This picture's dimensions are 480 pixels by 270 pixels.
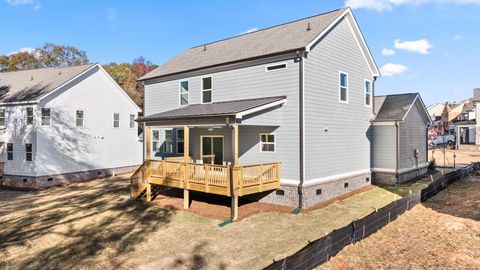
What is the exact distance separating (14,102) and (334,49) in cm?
2235

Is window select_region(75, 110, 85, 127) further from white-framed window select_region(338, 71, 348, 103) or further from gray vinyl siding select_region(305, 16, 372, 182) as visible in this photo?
white-framed window select_region(338, 71, 348, 103)

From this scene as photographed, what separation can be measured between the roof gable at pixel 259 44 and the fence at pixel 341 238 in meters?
7.38

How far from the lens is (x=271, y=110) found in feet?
48.1

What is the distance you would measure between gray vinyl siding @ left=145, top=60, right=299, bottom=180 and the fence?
155 inches

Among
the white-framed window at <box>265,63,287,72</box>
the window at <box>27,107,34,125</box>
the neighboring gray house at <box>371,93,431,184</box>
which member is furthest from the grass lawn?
the window at <box>27,107,34,125</box>

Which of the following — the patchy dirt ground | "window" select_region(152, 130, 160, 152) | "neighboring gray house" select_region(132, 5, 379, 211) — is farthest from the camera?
"window" select_region(152, 130, 160, 152)

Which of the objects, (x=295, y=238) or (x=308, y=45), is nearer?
(x=295, y=238)

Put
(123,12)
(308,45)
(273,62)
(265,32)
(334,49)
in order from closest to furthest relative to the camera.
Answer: (308,45), (273,62), (334,49), (265,32), (123,12)

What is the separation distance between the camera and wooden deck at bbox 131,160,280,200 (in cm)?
1300

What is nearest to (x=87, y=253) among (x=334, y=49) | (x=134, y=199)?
(x=134, y=199)

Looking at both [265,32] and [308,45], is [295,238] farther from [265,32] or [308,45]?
[265,32]

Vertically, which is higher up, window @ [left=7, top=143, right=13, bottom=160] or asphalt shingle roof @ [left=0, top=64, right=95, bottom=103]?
asphalt shingle roof @ [left=0, top=64, right=95, bottom=103]

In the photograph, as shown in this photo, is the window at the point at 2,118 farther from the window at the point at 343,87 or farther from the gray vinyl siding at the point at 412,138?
the gray vinyl siding at the point at 412,138

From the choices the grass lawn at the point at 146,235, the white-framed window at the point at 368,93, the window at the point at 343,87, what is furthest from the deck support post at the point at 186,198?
the white-framed window at the point at 368,93
